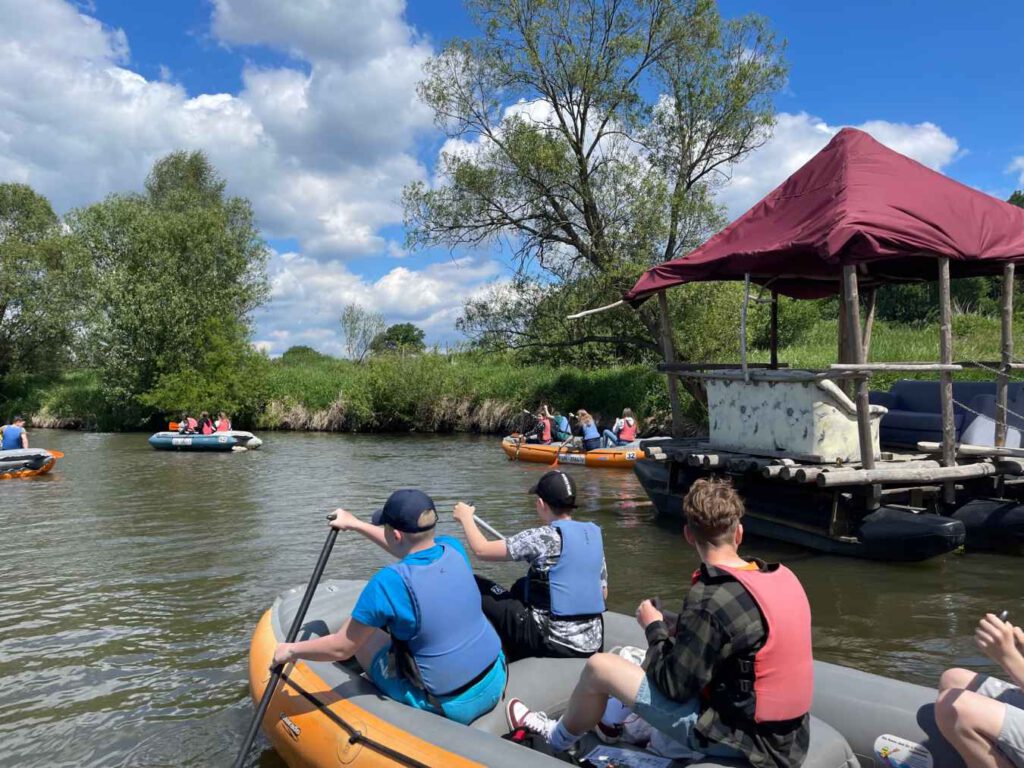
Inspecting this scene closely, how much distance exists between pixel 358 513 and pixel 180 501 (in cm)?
372

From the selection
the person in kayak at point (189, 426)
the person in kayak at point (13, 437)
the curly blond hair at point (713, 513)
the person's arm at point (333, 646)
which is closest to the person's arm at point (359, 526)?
the person's arm at point (333, 646)

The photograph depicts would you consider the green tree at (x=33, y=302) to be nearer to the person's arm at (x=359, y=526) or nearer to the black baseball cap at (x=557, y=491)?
the person's arm at (x=359, y=526)

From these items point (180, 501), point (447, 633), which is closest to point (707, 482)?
point (447, 633)

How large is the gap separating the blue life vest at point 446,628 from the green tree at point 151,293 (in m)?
28.5

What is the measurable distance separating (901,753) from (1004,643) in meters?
0.85

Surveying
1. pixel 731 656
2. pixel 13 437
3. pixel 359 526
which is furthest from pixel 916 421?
pixel 13 437

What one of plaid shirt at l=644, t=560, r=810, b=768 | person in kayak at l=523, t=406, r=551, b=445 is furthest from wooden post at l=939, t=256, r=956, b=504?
person in kayak at l=523, t=406, r=551, b=445

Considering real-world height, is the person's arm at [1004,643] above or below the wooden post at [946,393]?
below

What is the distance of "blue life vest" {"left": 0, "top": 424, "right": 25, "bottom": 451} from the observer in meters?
17.9

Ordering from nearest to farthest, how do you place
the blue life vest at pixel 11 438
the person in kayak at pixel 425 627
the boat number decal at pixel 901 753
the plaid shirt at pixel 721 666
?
the plaid shirt at pixel 721 666 → the boat number decal at pixel 901 753 → the person in kayak at pixel 425 627 → the blue life vest at pixel 11 438

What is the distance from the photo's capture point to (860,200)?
350 inches

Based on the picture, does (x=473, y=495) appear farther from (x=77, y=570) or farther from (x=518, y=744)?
(x=518, y=744)

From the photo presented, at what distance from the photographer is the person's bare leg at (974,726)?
3037 mm

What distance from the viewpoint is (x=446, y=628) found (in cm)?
372
